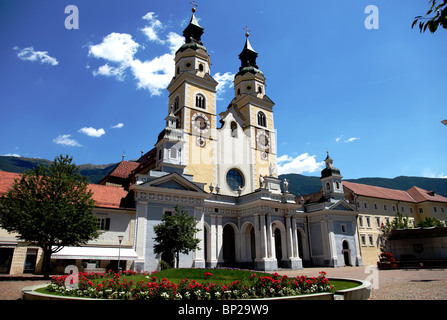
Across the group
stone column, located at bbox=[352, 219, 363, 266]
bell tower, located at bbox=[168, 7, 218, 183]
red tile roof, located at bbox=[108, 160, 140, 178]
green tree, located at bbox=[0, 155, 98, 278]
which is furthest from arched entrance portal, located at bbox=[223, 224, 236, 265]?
green tree, located at bbox=[0, 155, 98, 278]

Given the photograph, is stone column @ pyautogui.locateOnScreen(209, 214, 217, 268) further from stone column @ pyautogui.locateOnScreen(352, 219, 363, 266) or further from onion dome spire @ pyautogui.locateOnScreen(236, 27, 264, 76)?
onion dome spire @ pyautogui.locateOnScreen(236, 27, 264, 76)

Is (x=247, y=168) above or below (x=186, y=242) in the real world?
above

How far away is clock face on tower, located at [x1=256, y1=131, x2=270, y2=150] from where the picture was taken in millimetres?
43875

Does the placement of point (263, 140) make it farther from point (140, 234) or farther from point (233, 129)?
point (140, 234)

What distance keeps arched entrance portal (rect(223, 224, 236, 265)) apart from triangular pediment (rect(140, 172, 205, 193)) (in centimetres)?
1009

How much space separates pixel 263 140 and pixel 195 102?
1153 centimetres

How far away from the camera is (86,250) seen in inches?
899

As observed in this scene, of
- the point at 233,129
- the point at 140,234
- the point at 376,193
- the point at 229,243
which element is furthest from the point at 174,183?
the point at 376,193

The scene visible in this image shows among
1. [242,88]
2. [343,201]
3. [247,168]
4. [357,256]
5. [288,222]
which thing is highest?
[242,88]

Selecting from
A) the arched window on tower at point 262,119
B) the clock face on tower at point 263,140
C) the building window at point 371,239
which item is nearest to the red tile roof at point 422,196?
the building window at point 371,239

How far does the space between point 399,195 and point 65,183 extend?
55610 mm
